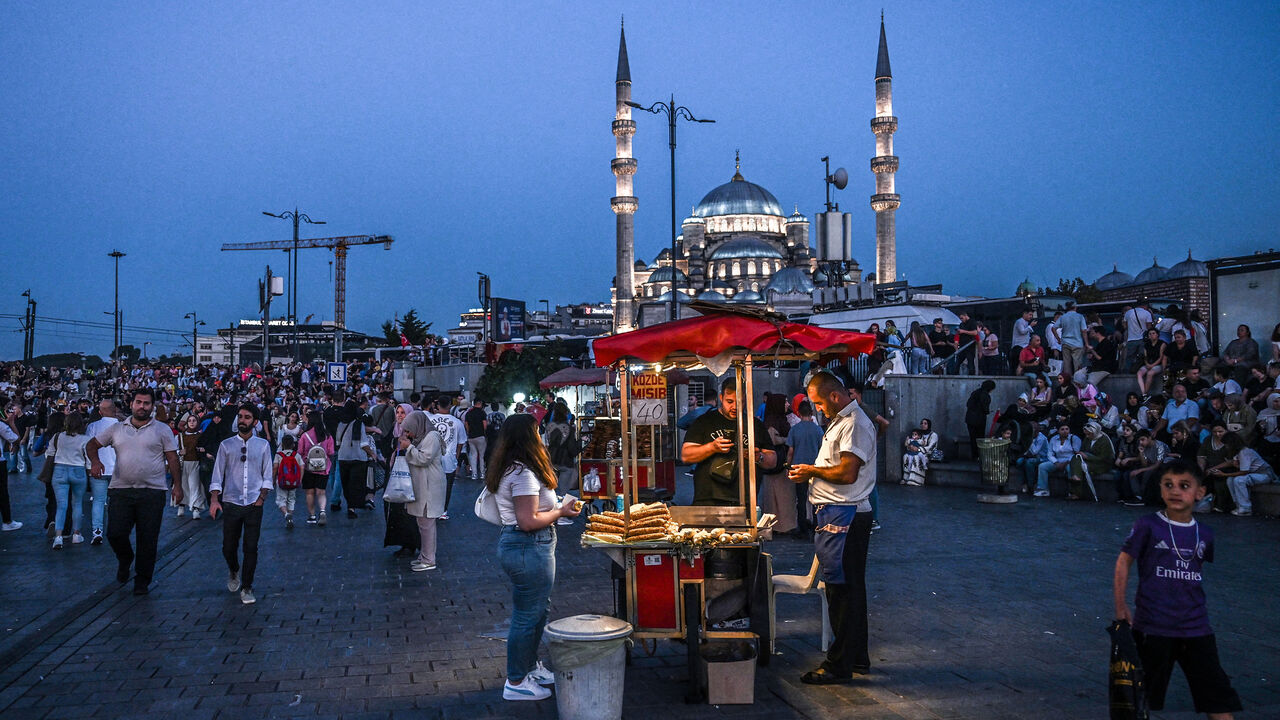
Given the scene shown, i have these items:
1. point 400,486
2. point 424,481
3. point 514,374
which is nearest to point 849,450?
point 424,481

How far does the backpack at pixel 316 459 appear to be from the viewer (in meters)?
12.0

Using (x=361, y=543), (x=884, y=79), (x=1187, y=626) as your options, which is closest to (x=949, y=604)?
(x=1187, y=626)

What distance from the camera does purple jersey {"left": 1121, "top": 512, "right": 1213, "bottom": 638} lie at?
3896 mm

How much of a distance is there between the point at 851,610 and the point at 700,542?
0.96 metres

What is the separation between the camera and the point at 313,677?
555 centimetres

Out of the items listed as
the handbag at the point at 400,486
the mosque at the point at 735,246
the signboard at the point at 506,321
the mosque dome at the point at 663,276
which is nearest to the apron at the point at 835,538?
the handbag at the point at 400,486

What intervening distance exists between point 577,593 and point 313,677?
2683 mm

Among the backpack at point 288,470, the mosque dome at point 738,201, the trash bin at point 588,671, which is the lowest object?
the trash bin at point 588,671

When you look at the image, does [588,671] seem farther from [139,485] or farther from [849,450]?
[139,485]

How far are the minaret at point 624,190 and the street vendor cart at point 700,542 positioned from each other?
55571 mm

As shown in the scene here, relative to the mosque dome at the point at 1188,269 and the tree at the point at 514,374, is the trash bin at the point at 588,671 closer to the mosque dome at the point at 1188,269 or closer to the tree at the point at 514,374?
the tree at the point at 514,374

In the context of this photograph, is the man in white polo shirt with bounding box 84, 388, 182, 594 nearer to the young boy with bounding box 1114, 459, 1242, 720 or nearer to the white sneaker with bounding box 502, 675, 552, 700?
the white sneaker with bounding box 502, 675, 552, 700

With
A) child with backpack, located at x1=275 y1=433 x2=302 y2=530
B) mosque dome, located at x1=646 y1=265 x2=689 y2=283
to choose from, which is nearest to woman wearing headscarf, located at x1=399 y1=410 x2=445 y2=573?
child with backpack, located at x1=275 y1=433 x2=302 y2=530

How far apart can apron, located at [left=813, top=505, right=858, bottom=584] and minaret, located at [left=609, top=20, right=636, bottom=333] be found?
185 ft
